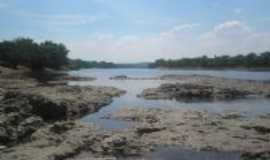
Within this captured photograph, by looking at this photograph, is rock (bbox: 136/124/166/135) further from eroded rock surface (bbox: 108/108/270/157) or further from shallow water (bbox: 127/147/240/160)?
shallow water (bbox: 127/147/240/160)

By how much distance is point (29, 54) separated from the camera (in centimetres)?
7319

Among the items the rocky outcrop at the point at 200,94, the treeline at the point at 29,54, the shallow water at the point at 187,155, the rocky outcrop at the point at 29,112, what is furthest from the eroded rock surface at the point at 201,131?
the treeline at the point at 29,54

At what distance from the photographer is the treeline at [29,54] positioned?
73.0m

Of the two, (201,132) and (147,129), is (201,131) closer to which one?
(201,132)

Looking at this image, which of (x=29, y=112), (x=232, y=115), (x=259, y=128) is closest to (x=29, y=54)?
(x=29, y=112)

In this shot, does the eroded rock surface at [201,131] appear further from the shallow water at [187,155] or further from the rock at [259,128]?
the shallow water at [187,155]

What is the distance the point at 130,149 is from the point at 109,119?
6.77 m

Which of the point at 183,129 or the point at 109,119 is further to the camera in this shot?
the point at 109,119

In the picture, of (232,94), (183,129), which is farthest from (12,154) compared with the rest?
(232,94)

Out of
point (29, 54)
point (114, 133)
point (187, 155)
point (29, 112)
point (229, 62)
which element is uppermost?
point (29, 54)

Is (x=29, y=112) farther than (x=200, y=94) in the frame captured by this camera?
No

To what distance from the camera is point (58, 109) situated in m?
17.8

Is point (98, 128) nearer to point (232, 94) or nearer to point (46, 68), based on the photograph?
point (232, 94)

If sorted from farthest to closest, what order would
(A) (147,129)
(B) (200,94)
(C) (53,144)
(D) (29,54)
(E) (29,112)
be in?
(D) (29,54) < (B) (200,94) < (E) (29,112) < (A) (147,129) < (C) (53,144)
